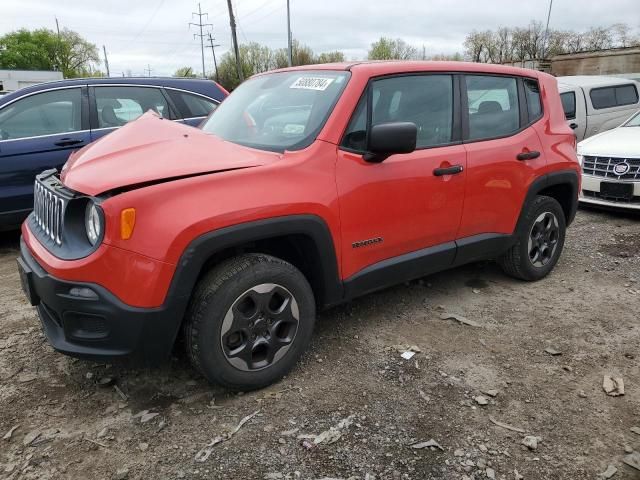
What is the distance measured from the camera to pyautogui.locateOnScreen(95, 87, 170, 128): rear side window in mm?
5430

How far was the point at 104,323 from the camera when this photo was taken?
2.34 metres

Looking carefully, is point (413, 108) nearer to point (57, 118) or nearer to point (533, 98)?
point (533, 98)

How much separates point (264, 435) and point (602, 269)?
3690mm

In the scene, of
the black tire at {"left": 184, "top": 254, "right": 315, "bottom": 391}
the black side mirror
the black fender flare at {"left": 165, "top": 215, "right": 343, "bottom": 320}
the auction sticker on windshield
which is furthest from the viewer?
the auction sticker on windshield

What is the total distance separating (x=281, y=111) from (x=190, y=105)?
3.02 metres

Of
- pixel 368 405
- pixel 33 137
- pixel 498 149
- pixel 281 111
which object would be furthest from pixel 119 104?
pixel 368 405

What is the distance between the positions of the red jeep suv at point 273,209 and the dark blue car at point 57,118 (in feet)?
7.63

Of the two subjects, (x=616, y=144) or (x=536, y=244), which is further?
(x=616, y=144)

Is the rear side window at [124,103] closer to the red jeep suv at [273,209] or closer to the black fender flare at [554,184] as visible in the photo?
the red jeep suv at [273,209]

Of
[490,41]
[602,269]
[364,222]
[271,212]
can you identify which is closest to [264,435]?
[271,212]

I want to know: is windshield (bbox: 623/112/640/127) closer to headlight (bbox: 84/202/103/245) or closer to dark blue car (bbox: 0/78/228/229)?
dark blue car (bbox: 0/78/228/229)

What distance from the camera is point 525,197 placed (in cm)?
395

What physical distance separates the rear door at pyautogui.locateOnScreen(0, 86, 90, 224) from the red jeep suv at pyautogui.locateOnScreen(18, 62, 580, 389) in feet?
7.63

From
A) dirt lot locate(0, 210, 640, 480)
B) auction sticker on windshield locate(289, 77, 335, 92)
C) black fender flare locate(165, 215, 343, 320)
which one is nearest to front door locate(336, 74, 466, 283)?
black fender flare locate(165, 215, 343, 320)
